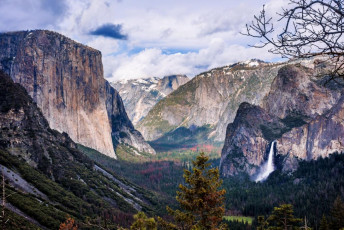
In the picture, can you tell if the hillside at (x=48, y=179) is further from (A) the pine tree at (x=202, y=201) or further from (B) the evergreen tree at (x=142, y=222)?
(B) the evergreen tree at (x=142, y=222)

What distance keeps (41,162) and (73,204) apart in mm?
28134

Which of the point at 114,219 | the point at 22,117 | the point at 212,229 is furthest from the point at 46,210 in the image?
the point at 212,229

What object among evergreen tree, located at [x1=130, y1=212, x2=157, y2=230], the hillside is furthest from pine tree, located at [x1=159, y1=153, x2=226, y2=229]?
the hillside

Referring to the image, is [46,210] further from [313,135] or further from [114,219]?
[313,135]

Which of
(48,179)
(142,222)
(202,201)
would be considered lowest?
(48,179)

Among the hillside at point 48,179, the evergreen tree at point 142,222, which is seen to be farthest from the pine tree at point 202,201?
the hillside at point 48,179

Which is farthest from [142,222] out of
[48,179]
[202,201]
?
[48,179]

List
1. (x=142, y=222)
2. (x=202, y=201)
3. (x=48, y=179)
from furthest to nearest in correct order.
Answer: (x=48, y=179) → (x=202, y=201) → (x=142, y=222)

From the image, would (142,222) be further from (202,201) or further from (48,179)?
(48,179)

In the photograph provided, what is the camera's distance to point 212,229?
2959 centimetres

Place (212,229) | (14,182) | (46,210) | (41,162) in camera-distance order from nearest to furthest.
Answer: (212,229), (46,210), (14,182), (41,162)

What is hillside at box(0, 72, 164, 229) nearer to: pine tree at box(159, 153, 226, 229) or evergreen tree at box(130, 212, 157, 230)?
pine tree at box(159, 153, 226, 229)

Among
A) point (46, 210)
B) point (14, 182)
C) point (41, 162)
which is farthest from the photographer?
point (41, 162)

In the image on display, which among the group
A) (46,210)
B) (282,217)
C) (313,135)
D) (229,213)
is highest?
(313,135)
